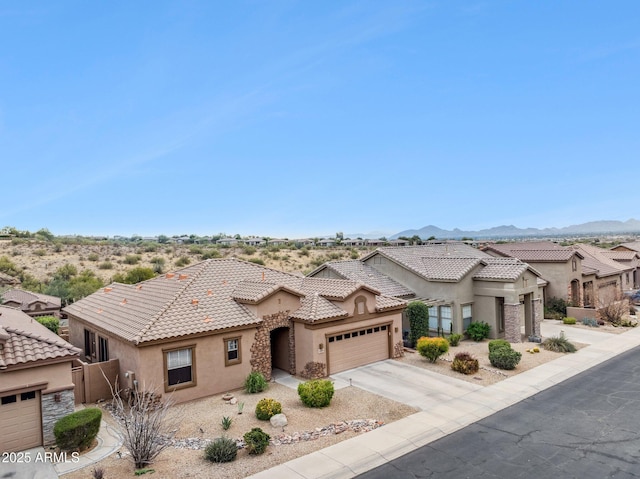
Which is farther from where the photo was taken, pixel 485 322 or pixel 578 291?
pixel 578 291

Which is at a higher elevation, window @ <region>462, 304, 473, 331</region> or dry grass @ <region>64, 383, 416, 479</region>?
window @ <region>462, 304, 473, 331</region>

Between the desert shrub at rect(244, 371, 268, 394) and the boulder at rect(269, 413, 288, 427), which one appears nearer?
the boulder at rect(269, 413, 288, 427)

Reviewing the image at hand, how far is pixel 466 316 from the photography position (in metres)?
27.7

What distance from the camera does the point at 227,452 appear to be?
12359 millimetres

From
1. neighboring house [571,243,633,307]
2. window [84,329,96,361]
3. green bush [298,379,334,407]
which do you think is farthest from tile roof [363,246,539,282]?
window [84,329,96,361]

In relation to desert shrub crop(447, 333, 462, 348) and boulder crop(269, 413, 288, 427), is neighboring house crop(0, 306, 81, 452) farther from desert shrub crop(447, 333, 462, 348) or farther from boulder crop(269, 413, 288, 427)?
desert shrub crop(447, 333, 462, 348)

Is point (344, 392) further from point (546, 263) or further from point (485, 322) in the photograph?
point (546, 263)

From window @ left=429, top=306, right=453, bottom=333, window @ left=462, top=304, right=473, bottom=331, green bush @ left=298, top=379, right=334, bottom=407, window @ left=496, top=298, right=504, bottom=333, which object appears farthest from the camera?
window @ left=462, top=304, right=473, bottom=331

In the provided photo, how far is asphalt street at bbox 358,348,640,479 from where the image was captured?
11.7 meters

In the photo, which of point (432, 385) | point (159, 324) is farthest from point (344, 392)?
point (159, 324)

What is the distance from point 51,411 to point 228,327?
6562 millimetres

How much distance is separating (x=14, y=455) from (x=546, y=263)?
35.1 metres

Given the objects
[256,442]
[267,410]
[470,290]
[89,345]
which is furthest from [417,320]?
[89,345]

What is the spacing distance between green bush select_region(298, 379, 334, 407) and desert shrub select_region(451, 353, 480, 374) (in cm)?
696
